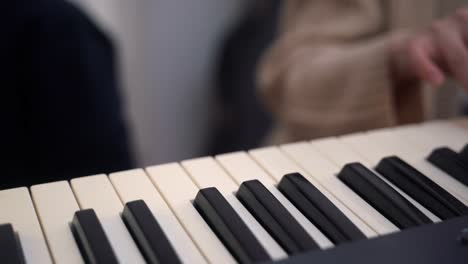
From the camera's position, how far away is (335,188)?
49 centimetres

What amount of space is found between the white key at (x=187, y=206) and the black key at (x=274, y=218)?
3cm

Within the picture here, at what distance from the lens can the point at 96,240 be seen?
0.40m

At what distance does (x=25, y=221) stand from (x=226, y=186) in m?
0.14

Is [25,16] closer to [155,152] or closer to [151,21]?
[151,21]

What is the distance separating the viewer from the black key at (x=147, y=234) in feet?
1.28

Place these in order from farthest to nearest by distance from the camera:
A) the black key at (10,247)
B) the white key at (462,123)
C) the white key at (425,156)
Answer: the white key at (462,123), the white key at (425,156), the black key at (10,247)

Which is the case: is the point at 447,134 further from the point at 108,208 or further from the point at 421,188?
the point at 108,208

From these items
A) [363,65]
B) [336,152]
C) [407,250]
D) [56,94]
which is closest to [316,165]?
[336,152]

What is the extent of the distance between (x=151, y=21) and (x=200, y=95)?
0.65 feet

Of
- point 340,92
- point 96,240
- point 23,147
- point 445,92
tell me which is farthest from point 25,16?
point 445,92

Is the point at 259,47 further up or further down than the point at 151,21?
further down

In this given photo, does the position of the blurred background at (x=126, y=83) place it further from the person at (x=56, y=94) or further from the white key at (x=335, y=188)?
the white key at (x=335, y=188)

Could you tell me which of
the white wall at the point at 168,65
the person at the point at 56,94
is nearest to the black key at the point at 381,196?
the person at the point at 56,94

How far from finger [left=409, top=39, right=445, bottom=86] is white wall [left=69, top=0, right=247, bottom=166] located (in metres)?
0.73
